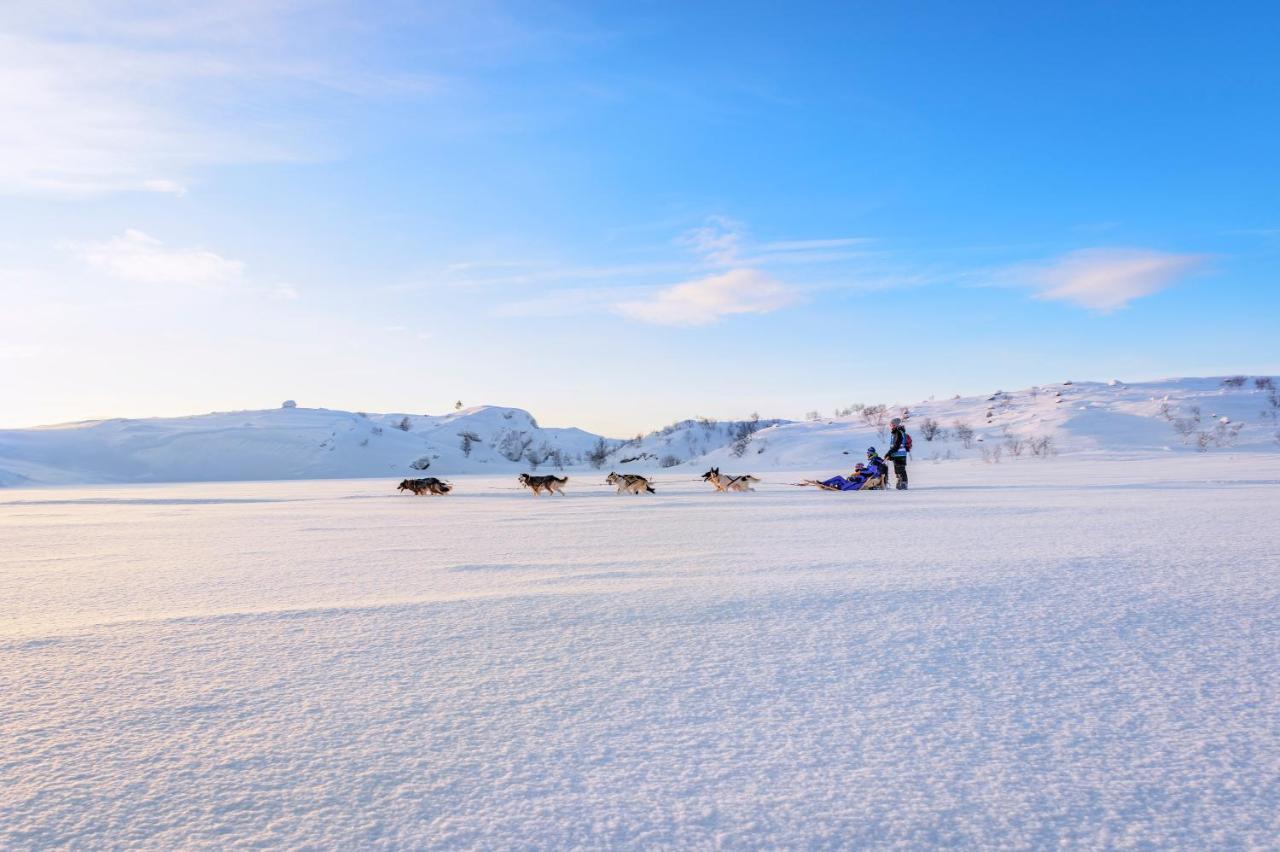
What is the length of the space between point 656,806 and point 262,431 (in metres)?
32.6

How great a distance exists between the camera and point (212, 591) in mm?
3871

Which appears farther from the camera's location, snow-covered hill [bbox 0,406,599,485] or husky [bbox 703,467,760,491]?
snow-covered hill [bbox 0,406,599,485]

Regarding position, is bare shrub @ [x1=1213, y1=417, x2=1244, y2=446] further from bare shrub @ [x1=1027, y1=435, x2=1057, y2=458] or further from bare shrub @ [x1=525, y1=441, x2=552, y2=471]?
bare shrub @ [x1=525, y1=441, x2=552, y2=471]

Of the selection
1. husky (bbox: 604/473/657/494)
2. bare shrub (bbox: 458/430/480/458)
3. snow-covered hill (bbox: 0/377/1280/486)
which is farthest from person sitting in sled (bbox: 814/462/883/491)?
bare shrub (bbox: 458/430/480/458)

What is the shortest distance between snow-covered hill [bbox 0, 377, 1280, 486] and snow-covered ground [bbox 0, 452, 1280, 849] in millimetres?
21130

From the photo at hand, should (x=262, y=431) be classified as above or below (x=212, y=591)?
above

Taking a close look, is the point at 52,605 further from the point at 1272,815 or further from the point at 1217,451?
the point at 1217,451

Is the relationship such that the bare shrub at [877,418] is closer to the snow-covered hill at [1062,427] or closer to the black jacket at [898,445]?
the snow-covered hill at [1062,427]

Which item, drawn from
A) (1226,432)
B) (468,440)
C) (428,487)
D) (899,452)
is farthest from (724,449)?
(428,487)

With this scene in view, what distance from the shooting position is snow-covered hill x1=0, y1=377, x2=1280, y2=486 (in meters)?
25.2

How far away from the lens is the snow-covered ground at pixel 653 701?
154cm

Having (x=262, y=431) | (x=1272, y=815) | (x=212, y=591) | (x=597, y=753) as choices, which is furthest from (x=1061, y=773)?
(x=262, y=431)

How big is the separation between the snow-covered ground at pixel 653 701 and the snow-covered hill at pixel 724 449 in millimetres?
21130

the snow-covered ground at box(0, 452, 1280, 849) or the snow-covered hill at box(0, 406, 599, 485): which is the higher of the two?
the snow-covered hill at box(0, 406, 599, 485)
